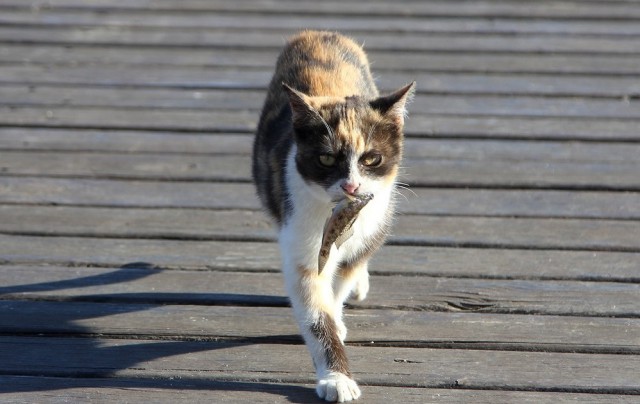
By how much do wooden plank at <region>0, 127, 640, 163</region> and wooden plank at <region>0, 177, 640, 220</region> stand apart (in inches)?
13.7

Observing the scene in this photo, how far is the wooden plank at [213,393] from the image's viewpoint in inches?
114

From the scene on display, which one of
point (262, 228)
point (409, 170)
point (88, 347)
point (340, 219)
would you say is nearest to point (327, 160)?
point (340, 219)

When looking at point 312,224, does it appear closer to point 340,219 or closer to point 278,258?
point 340,219

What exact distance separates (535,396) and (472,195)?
5.00 ft

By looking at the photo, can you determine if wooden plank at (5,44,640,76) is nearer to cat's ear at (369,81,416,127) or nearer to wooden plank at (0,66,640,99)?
wooden plank at (0,66,640,99)

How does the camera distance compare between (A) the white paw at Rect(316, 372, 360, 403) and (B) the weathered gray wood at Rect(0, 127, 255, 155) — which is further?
(B) the weathered gray wood at Rect(0, 127, 255, 155)

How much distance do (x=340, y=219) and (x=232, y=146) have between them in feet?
6.40

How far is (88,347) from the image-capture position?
321cm

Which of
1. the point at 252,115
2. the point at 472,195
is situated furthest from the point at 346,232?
the point at 252,115

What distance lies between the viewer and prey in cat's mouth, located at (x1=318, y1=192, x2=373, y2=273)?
3.00 metres

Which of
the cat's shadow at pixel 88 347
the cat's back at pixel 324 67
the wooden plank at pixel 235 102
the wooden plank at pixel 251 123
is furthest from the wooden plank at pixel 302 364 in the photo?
the wooden plank at pixel 235 102

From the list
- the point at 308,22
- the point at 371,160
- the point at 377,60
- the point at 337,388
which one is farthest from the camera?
the point at 308,22

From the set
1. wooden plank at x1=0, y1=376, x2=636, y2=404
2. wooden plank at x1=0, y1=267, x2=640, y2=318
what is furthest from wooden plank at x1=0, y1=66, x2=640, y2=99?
wooden plank at x1=0, y1=376, x2=636, y2=404

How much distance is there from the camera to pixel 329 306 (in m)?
3.16
